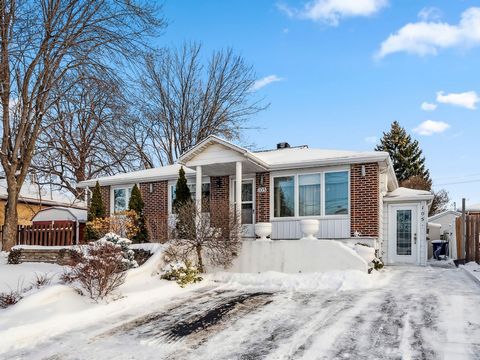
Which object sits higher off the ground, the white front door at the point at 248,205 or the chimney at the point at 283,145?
the chimney at the point at 283,145

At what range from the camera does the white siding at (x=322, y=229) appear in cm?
1332

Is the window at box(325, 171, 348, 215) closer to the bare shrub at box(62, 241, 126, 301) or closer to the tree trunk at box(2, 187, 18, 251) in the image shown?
the bare shrub at box(62, 241, 126, 301)

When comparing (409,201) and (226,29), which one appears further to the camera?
(226,29)

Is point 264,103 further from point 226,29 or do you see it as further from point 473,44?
point 473,44

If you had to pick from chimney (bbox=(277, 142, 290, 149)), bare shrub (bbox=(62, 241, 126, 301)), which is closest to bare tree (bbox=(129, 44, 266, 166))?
chimney (bbox=(277, 142, 290, 149))

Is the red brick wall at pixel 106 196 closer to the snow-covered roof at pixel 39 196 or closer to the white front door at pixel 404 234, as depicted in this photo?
the snow-covered roof at pixel 39 196

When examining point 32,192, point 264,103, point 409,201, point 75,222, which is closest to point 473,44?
point 409,201

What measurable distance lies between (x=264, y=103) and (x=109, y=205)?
15.4 m

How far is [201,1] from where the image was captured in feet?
49.4

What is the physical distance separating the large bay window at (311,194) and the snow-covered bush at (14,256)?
8543 millimetres

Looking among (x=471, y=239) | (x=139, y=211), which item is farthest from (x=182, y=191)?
(x=471, y=239)

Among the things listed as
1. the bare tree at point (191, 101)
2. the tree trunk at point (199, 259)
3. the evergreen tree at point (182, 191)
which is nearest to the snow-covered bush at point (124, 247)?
the tree trunk at point (199, 259)

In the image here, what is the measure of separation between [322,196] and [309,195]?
1.46ft

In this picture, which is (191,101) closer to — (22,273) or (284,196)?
(284,196)
